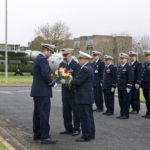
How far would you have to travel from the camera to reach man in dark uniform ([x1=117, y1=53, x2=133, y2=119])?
10.1 m

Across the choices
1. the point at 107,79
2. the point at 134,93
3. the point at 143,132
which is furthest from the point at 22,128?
the point at 134,93

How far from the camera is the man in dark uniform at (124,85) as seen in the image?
1010cm

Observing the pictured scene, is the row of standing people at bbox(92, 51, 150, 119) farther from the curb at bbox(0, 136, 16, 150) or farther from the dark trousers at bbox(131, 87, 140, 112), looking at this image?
the curb at bbox(0, 136, 16, 150)

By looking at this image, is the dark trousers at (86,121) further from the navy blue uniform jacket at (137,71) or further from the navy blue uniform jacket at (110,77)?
the navy blue uniform jacket at (137,71)

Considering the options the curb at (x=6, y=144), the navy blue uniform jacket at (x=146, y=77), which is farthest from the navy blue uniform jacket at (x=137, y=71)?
the curb at (x=6, y=144)

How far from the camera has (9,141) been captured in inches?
265

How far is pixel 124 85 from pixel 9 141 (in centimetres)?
462

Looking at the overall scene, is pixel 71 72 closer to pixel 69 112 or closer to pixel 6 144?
pixel 69 112

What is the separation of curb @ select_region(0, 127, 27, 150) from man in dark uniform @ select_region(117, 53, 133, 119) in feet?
13.1

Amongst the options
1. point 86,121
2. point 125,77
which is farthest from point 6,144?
point 125,77

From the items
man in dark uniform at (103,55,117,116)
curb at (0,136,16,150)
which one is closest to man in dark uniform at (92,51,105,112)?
man in dark uniform at (103,55,117,116)

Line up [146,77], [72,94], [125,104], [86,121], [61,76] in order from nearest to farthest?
[61,76] → [86,121] → [72,94] → [125,104] → [146,77]

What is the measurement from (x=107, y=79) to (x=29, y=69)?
104ft

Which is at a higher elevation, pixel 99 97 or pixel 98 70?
pixel 98 70
